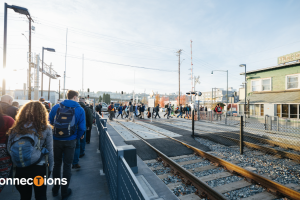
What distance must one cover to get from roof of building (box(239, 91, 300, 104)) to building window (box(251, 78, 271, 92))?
867 millimetres

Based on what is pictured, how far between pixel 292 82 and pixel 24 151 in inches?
1015

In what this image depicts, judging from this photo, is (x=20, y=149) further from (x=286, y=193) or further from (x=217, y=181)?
(x=286, y=193)

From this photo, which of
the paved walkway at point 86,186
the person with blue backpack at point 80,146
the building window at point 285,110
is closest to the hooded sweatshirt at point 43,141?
the paved walkway at point 86,186

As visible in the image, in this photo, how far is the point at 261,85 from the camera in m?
Answer: 22.8

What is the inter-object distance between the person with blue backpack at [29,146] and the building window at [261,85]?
2655 centimetres

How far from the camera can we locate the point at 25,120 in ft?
7.55

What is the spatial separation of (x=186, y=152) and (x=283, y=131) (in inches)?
301

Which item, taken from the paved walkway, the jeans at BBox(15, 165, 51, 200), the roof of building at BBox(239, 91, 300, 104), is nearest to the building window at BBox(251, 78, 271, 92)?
the roof of building at BBox(239, 91, 300, 104)

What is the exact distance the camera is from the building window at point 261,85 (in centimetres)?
2223

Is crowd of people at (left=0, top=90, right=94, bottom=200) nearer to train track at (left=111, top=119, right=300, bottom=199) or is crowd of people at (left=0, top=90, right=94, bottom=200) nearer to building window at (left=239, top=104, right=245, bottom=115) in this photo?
train track at (left=111, top=119, right=300, bottom=199)

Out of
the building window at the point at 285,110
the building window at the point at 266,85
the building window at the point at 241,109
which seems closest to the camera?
the building window at the point at 285,110

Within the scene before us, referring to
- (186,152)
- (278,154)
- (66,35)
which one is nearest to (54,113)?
(186,152)

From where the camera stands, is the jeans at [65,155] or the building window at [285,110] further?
the building window at [285,110]

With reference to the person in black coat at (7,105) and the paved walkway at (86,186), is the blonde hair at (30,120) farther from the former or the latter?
the person in black coat at (7,105)
